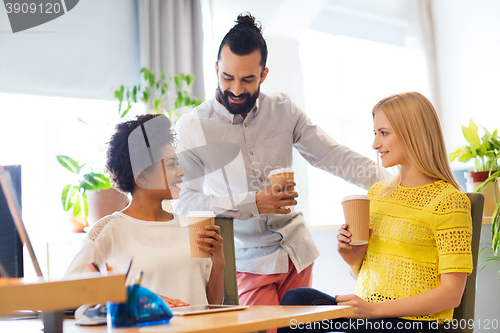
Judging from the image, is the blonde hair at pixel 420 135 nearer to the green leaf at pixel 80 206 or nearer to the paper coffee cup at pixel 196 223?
the paper coffee cup at pixel 196 223

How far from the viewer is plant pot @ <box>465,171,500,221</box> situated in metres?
2.36

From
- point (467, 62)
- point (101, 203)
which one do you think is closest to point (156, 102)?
point (101, 203)

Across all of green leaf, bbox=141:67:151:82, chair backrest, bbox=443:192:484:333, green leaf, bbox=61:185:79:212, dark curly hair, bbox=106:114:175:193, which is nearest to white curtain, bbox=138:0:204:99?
green leaf, bbox=141:67:151:82

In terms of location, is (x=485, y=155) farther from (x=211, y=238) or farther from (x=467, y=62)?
(x=211, y=238)

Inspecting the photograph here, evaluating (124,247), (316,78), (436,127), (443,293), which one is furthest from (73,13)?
(443,293)

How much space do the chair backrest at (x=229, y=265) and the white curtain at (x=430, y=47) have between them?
2.96 metres

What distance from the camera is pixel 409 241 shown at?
4.00 feet

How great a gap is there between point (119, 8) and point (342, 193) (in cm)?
219

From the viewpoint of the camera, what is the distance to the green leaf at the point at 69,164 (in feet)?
8.24

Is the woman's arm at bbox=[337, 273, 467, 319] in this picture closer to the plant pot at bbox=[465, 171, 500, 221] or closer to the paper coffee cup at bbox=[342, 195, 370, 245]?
the paper coffee cup at bbox=[342, 195, 370, 245]

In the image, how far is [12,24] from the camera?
276 cm

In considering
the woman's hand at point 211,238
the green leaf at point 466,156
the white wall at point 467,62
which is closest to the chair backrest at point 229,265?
the woman's hand at point 211,238

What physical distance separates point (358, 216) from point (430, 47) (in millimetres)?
3140

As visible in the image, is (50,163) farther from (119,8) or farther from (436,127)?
(436,127)
